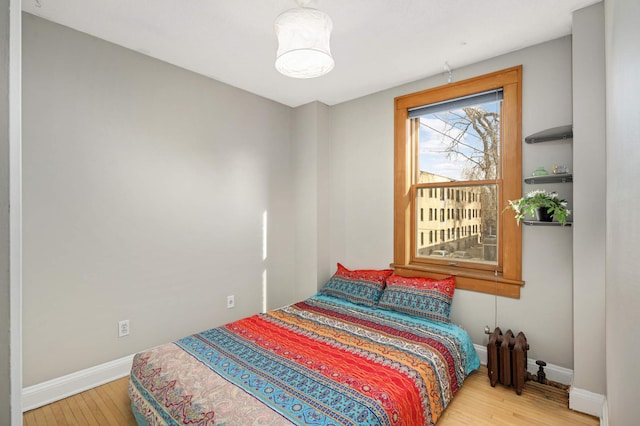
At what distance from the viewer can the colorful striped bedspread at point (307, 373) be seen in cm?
158

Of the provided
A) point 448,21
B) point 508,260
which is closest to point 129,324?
point 508,260

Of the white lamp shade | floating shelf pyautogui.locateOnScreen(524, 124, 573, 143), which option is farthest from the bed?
the white lamp shade

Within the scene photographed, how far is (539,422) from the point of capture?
6.79 feet

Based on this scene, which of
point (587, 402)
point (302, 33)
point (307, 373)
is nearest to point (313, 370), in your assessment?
point (307, 373)

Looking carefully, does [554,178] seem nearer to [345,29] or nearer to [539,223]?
[539,223]

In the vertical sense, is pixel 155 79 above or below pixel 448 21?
below

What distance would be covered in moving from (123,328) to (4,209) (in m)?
2.43

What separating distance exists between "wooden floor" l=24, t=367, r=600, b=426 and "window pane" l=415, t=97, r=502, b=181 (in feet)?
5.71

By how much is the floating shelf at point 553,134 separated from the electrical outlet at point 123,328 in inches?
141

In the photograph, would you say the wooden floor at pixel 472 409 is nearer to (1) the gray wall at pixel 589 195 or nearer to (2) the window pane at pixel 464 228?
(1) the gray wall at pixel 589 195

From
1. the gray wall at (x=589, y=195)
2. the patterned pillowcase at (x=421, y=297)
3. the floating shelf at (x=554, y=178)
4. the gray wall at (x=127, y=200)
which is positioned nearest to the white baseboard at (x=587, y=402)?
the gray wall at (x=589, y=195)

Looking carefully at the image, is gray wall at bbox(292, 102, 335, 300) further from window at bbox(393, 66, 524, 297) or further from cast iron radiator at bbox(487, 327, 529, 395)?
cast iron radiator at bbox(487, 327, 529, 395)

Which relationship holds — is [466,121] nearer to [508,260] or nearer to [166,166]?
[508,260]

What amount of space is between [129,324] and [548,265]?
344 cm
